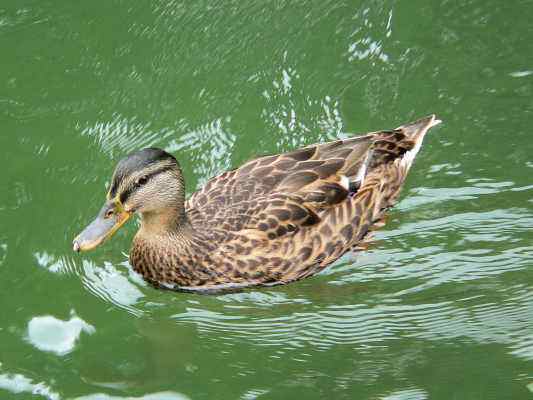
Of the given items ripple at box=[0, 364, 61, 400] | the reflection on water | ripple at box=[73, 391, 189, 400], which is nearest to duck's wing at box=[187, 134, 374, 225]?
the reflection on water

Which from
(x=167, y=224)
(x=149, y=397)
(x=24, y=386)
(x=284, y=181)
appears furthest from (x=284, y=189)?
(x=24, y=386)

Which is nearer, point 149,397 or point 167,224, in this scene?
point 149,397

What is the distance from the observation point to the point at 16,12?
9242mm

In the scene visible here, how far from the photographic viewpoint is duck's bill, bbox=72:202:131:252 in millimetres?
6277

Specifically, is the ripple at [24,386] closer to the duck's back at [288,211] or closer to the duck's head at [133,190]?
the duck's head at [133,190]

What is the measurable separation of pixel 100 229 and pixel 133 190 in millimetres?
343

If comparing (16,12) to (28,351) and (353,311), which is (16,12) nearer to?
(28,351)

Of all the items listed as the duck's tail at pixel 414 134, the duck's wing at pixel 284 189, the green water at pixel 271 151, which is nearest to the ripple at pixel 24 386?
the green water at pixel 271 151

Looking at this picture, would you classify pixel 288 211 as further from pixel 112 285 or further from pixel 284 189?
pixel 112 285

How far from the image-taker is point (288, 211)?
677cm

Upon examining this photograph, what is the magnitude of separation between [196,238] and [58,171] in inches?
63.4

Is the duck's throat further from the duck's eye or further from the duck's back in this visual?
the duck's eye

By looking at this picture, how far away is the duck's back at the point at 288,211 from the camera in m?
6.73

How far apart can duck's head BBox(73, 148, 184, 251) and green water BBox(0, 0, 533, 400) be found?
0.61 metres
